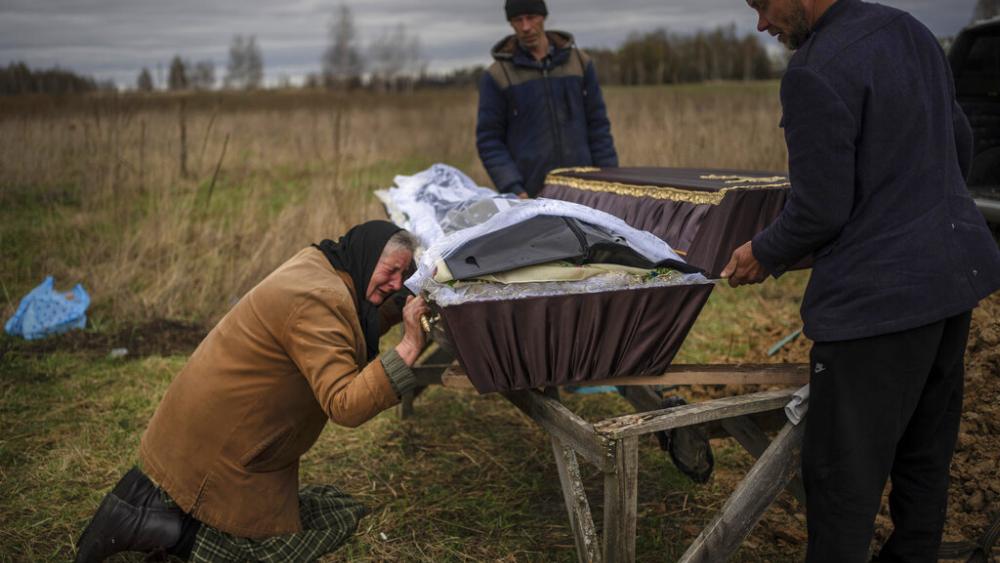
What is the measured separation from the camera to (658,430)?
2350mm

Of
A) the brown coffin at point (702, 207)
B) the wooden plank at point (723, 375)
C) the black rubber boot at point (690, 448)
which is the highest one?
the brown coffin at point (702, 207)

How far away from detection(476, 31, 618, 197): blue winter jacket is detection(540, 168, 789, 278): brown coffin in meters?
1.42

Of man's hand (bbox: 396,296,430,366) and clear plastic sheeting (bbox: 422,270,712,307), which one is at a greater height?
clear plastic sheeting (bbox: 422,270,712,307)

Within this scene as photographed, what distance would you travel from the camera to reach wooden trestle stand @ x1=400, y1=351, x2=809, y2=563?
7.63 ft

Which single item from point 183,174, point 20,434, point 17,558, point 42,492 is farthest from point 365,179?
point 17,558

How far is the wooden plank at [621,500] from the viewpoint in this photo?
230 centimetres

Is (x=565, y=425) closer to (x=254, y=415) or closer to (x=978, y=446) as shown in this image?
(x=254, y=415)

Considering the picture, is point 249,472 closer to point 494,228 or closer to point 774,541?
point 494,228

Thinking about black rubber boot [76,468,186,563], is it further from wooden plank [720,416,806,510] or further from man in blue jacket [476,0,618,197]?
man in blue jacket [476,0,618,197]

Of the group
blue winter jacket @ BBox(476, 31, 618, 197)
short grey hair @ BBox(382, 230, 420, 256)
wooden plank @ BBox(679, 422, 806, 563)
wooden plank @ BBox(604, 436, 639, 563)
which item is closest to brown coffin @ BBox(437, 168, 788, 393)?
wooden plank @ BBox(604, 436, 639, 563)

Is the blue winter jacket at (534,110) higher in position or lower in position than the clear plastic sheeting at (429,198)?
higher

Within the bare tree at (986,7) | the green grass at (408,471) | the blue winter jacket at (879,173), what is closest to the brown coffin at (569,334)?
the blue winter jacket at (879,173)

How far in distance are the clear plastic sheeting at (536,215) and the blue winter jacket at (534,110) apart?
7.20ft

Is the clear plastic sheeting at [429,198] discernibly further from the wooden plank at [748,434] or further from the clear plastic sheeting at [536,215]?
the wooden plank at [748,434]
